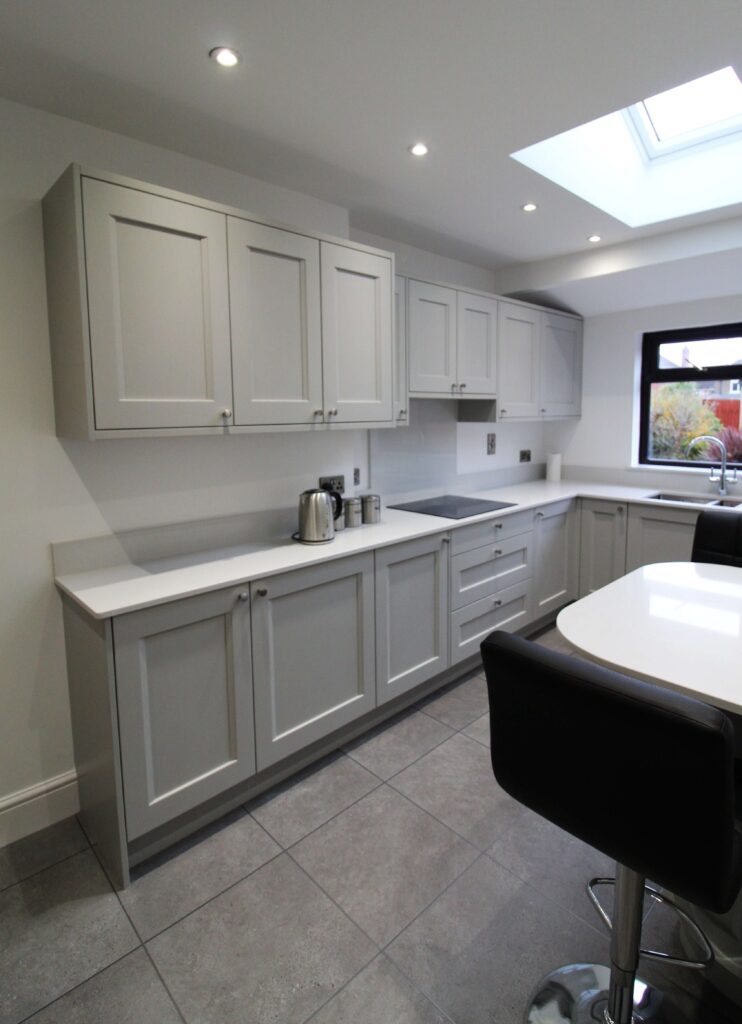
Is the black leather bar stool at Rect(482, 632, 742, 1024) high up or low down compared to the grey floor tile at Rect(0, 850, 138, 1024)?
up

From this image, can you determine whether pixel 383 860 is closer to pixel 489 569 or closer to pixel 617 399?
pixel 489 569

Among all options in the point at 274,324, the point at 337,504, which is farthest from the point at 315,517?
the point at 274,324

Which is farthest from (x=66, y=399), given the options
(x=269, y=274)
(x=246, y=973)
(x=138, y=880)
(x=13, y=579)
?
(x=246, y=973)

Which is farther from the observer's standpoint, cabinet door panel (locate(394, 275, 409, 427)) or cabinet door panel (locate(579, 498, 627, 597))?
cabinet door panel (locate(579, 498, 627, 597))

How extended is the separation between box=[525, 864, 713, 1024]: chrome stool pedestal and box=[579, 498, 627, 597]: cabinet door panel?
2476 mm

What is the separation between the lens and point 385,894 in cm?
172

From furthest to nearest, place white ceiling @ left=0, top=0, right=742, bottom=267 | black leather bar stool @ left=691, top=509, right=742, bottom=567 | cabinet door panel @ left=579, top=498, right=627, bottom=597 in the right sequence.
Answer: cabinet door panel @ left=579, top=498, right=627, bottom=597
black leather bar stool @ left=691, top=509, right=742, bottom=567
white ceiling @ left=0, top=0, right=742, bottom=267

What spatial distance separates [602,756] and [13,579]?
184 cm

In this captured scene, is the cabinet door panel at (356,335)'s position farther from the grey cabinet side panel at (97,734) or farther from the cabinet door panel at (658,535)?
the cabinet door panel at (658,535)

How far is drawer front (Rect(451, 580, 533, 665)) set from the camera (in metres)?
2.93

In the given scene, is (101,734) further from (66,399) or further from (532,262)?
(532,262)

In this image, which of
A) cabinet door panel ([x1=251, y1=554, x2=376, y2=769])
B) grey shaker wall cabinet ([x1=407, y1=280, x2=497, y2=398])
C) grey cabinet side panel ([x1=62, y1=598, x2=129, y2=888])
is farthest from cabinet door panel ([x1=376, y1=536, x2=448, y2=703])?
grey cabinet side panel ([x1=62, y1=598, x2=129, y2=888])

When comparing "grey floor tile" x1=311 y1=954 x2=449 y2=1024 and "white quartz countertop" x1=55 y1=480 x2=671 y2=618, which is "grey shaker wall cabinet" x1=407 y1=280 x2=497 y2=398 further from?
"grey floor tile" x1=311 y1=954 x2=449 y2=1024

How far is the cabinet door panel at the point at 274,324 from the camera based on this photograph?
2.03 meters
